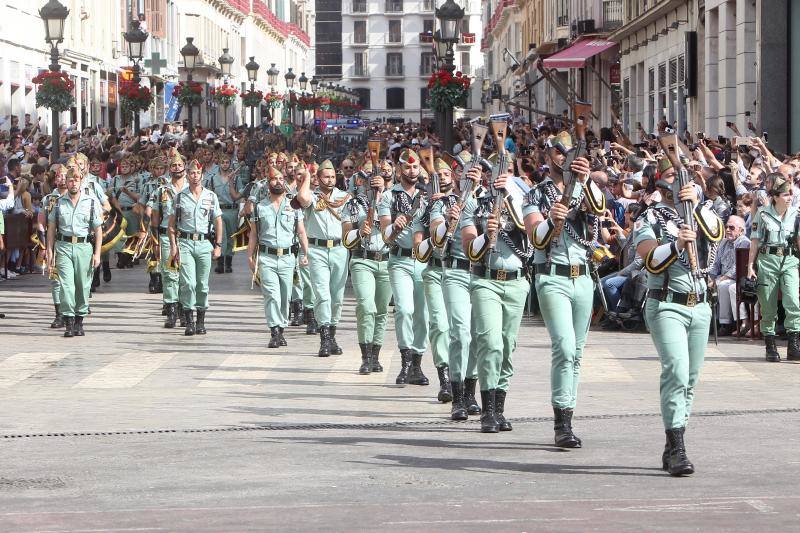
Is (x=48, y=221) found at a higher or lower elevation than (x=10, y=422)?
higher

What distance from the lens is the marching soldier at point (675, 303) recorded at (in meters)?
9.73

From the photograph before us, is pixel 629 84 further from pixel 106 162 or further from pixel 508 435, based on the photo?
pixel 508 435

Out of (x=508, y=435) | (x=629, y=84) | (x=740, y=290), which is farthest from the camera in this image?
(x=629, y=84)

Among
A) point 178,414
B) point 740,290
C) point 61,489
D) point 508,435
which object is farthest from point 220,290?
point 61,489

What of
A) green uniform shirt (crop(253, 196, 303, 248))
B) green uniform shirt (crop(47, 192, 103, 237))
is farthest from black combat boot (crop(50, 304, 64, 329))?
green uniform shirt (crop(253, 196, 303, 248))

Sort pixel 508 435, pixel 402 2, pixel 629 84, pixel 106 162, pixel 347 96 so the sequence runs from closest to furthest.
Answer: pixel 508 435
pixel 106 162
pixel 629 84
pixel 347 96
pixel 402 2

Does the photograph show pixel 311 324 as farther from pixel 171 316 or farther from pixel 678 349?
pixel 678 349

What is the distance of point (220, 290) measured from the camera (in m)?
25.5

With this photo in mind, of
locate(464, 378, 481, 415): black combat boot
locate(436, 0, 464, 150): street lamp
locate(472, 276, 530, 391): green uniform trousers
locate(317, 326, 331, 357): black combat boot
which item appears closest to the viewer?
locate(472, 276, 530, 391): green uniform trousers

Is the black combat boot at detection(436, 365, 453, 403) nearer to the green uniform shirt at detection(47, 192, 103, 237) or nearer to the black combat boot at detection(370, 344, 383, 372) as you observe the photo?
the black combat boot at detection(370, 344, 383, 372)

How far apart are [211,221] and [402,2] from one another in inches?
6002

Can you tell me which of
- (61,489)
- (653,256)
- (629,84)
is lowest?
(61,489)

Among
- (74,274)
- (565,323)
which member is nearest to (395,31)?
(74,274)

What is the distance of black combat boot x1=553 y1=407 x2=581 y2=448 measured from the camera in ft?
35.1
